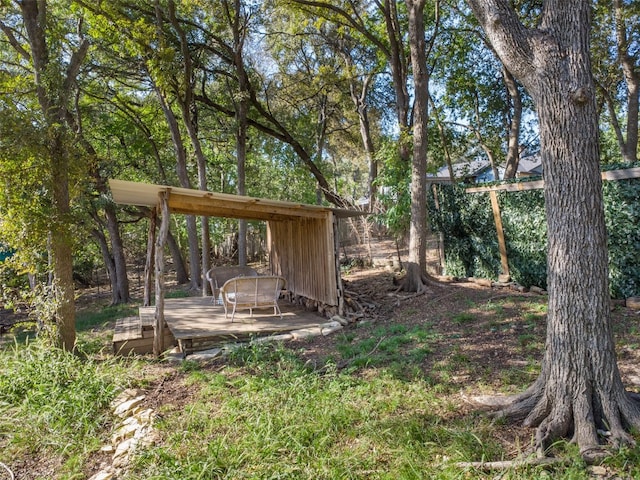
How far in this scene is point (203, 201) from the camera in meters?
6.62

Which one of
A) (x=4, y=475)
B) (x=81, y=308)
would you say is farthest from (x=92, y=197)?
(x=4, y=475)

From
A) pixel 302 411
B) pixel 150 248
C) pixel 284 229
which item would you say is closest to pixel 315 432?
pixel 302 411

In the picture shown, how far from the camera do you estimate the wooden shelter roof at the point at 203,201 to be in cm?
586

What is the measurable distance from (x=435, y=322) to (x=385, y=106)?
1208 centimetres

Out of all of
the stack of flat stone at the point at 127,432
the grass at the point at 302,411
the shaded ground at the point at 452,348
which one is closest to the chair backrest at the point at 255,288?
the shaded ground at the point at 452,348

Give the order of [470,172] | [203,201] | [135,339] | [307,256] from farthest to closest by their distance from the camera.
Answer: [470,172]
[307,256]
[203,201]
[135,339]

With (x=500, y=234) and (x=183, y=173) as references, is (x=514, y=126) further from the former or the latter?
(x=183, y=173)

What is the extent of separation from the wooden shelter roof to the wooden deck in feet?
6.73

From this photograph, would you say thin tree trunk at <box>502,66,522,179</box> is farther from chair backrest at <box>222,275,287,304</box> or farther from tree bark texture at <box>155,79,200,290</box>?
tree bark texture at <box>155,79,200,290</box>

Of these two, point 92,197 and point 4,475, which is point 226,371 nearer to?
point 4,475

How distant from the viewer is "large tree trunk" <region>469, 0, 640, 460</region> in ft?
9.11

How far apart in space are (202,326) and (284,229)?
3934 mm

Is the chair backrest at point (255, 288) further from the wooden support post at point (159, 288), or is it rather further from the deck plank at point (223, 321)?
the wooden support post at point (159, 288)

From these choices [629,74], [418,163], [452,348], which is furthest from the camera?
[629,74]
